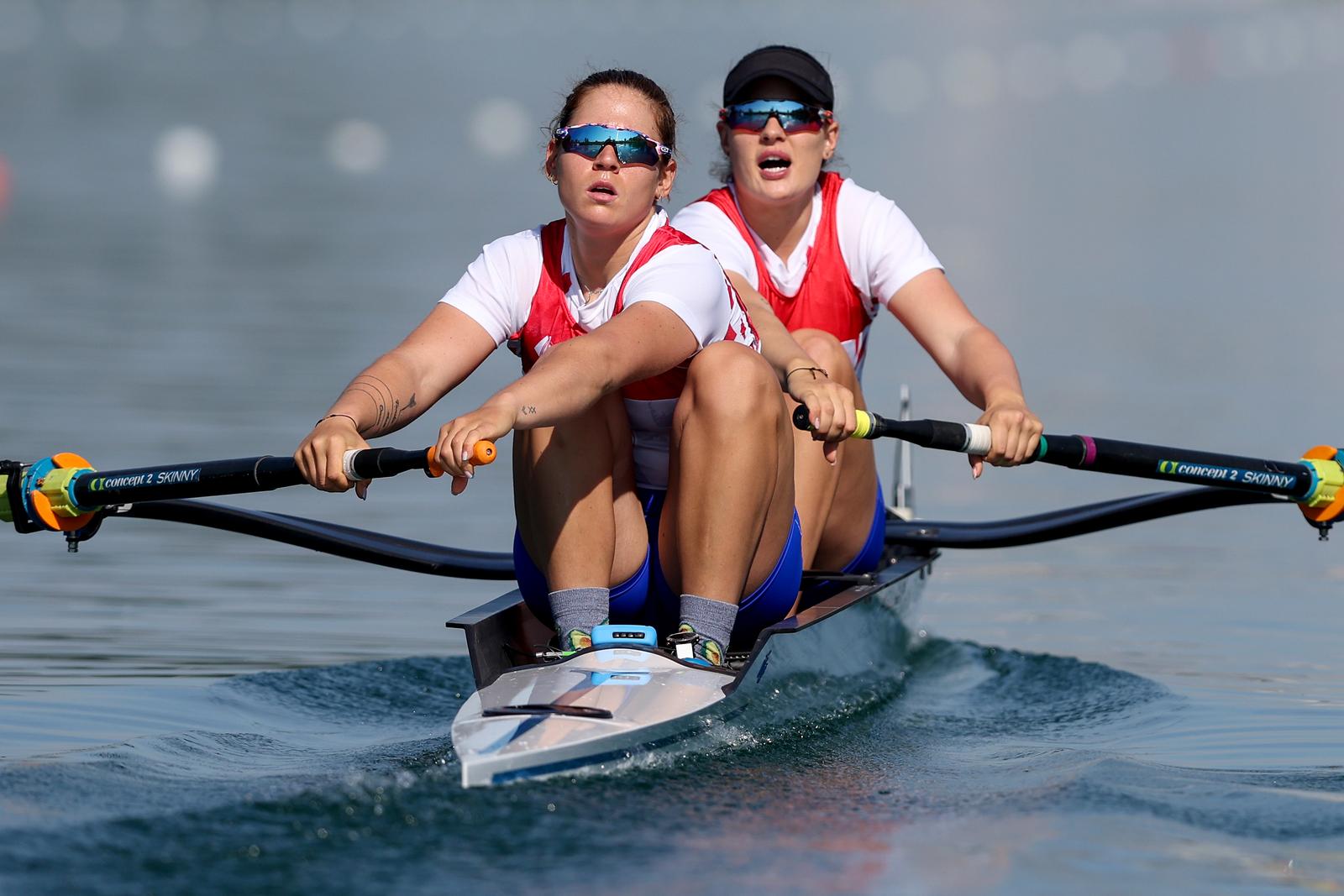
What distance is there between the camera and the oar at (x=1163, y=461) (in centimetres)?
512

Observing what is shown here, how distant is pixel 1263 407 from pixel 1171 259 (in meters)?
8.29

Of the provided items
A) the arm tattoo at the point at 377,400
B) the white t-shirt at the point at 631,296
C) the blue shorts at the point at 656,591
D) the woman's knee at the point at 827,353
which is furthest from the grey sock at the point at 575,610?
the woman's knee at the point at 827,353

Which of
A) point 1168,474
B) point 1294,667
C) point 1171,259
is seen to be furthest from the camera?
point 1171,259

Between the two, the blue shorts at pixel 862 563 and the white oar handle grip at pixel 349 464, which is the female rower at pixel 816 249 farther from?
the white oar handle grip at pixel 349 464

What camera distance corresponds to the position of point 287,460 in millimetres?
4906

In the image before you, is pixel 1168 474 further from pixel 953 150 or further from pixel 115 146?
pixel 953 150

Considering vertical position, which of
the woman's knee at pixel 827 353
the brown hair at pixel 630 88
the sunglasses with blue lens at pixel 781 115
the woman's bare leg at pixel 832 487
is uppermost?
the sunglasses with blue lens at pixel 781 115

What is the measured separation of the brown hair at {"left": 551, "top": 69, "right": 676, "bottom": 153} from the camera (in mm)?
4891

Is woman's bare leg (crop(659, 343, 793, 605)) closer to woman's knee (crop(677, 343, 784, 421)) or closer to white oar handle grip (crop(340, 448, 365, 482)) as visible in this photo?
woman's knee (crop(677, 343, 784, 421))

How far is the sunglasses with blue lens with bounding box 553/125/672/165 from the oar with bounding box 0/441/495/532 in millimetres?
973

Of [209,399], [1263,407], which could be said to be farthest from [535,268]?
[1263,407]

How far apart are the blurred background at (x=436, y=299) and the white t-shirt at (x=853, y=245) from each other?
452 millimetres

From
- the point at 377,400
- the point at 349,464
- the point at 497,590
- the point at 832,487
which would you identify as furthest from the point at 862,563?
the point at 497,590

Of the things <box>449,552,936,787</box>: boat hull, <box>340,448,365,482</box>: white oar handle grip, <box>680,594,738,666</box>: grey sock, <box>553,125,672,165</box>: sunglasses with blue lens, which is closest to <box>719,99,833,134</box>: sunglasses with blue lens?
<box>553,125,672,165</box>: sunglasses with blue lens
